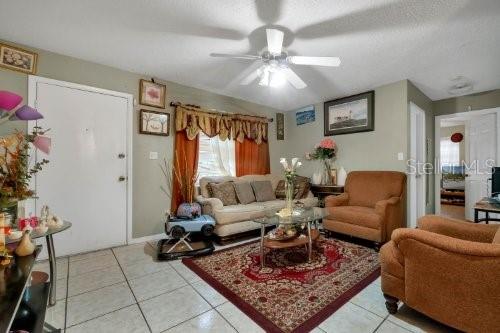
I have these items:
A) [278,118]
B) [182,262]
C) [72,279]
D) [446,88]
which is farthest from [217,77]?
[446,88]

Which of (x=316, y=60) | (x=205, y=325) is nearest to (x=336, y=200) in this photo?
(x=316, y=60)

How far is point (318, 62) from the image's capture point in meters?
2.12

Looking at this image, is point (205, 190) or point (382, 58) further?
point (205, 190)

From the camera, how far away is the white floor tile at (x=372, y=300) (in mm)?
1639

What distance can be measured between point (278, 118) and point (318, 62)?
110 inches

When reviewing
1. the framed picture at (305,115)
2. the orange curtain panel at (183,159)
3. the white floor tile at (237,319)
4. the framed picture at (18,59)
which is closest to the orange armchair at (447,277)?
the white floor tile at (237,319)

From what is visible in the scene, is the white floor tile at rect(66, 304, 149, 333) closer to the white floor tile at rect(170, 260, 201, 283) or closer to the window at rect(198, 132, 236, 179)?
the white floor tile at rect(170, 260, 201, 283)

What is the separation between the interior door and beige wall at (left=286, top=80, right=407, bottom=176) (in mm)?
1974

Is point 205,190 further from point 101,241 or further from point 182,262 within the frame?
point 101,241

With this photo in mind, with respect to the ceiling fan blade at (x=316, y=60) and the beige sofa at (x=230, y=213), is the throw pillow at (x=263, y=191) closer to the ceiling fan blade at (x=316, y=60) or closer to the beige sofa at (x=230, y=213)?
the beige sofa at (x=230, y=213)

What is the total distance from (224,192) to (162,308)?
191cm

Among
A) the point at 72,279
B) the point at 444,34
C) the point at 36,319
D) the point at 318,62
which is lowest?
the point at 72,279

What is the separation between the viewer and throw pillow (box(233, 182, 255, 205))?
3.55 meters

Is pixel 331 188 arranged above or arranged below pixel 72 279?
above
